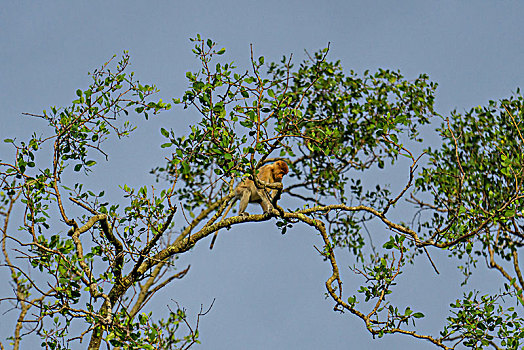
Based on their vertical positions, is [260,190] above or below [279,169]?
below

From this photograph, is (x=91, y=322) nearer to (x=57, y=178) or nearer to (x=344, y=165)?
(x=57, y=178)

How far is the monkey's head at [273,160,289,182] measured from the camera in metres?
12.5

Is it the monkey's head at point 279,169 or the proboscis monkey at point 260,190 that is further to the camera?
the monkey's head at point 279,169

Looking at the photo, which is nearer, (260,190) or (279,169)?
(260,190)

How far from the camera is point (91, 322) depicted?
7.07 metres

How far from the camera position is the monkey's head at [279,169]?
492 inches

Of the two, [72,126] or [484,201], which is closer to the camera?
[72,126]

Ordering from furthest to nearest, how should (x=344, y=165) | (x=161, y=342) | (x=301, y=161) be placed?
(x=301, y=161)
(x=344, y=165)
(x=161, y=342)

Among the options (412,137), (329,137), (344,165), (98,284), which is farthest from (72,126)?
(412,137)

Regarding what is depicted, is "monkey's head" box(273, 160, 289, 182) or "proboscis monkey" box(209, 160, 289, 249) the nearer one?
"proboscis monkey" box(209, 160, 289, 249)

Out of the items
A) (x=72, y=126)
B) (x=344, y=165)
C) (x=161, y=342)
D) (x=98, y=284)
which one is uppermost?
(x=344, y=165)

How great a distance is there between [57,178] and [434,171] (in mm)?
8622

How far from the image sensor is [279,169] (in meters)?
12.5

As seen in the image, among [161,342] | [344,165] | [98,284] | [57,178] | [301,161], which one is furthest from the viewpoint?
[301,161]
